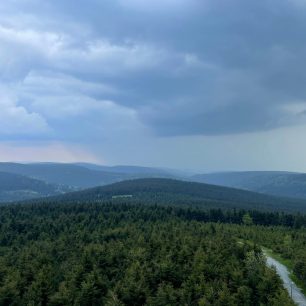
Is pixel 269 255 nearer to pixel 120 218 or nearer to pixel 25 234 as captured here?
pixel 120 218

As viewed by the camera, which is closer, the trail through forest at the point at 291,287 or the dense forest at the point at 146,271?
the dense forest at the point at 146,271

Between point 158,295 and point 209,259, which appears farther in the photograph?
point 209,259

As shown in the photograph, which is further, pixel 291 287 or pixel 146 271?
pixel 146 271

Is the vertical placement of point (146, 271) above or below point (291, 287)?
above

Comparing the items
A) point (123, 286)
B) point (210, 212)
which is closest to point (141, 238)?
point (123, 286)

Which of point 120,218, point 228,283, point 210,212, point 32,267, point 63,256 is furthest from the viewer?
point 210,212

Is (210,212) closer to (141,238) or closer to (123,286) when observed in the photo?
(141,238)

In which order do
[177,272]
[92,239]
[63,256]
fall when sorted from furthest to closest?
[92,239], [63,256], [177,272]

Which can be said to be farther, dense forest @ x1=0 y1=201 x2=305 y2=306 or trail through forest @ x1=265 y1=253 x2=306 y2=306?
trail through forest @ x1=265 y1=253 x2=306 y2=306

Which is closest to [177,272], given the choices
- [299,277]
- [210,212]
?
[299,277]
